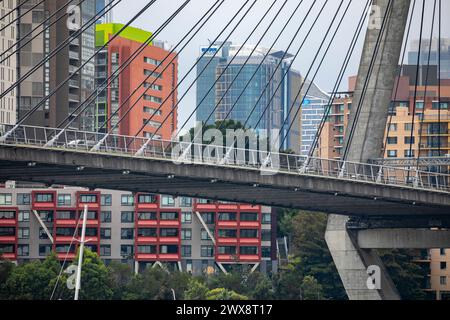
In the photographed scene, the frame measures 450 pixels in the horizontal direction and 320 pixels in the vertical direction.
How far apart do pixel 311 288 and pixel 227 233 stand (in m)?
23.1

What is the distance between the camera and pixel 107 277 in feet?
446

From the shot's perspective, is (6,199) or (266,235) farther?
(266,235)

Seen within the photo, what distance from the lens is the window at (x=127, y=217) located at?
166 m

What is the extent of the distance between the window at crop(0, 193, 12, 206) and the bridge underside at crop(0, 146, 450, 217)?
5844cm

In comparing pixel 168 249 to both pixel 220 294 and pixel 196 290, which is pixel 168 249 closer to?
pixel 196 290

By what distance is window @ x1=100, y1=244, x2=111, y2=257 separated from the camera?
16375 cm

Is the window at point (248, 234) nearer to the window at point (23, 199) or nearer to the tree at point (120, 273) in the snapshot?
the tree at point (120, 273)

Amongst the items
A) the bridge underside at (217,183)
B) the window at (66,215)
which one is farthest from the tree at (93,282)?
the window at (66,215)

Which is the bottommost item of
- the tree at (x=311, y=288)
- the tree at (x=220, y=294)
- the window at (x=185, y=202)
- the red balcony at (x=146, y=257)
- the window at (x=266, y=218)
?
the tree at (x=220, y=294)

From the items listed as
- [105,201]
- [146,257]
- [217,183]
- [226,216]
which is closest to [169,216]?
[146,257]

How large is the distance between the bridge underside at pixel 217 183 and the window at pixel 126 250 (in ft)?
171

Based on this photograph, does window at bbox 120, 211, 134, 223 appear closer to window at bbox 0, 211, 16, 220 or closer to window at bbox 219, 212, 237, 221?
window at bbox 219, 212, 237, 221

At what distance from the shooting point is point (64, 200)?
540ft

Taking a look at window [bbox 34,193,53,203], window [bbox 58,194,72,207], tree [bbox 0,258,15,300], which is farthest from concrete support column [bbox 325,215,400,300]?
window [bbox 34,193,53,203]
